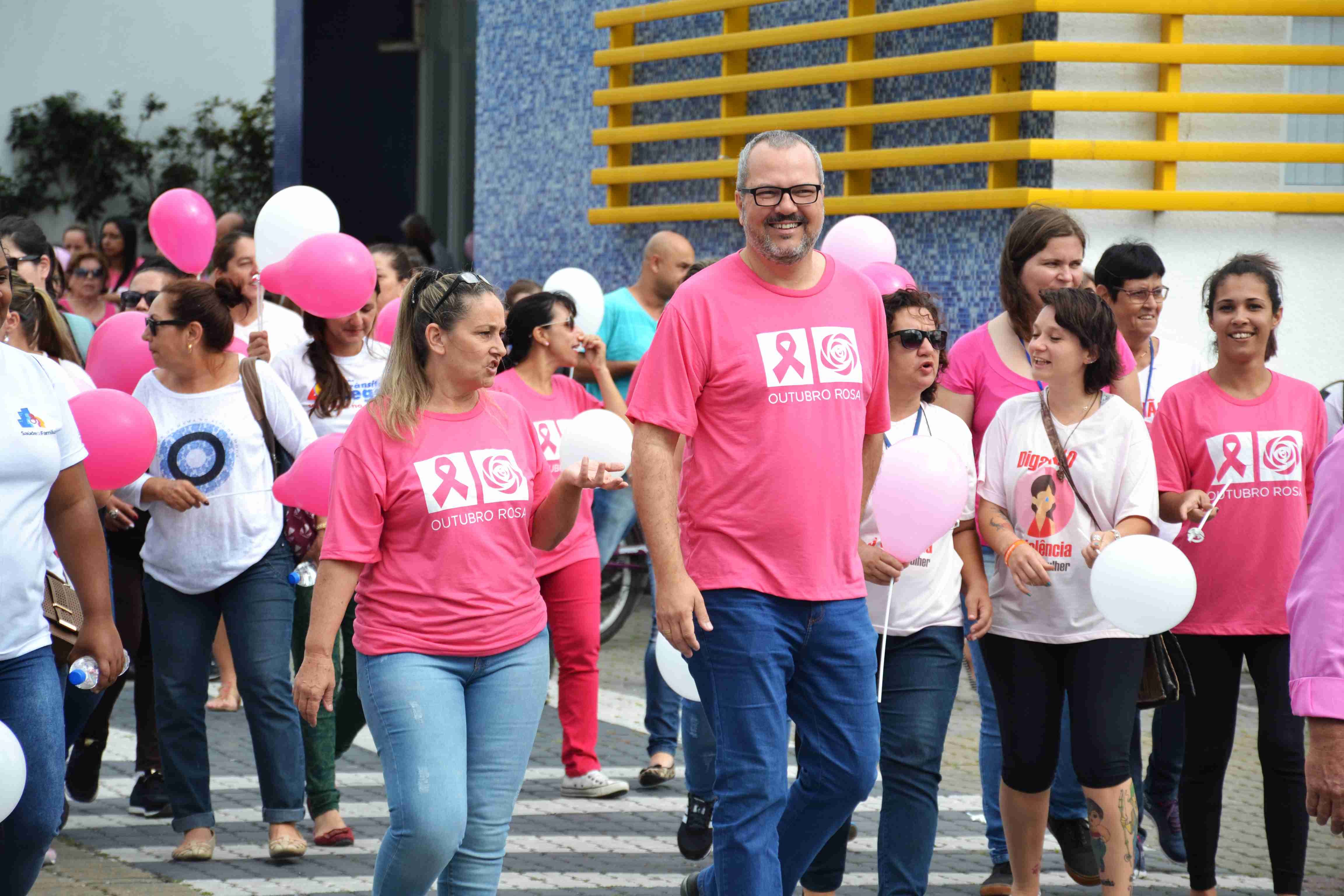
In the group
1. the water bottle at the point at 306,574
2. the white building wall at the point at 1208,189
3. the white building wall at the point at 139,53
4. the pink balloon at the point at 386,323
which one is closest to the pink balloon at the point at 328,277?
the pink balloon at the point at 386,323

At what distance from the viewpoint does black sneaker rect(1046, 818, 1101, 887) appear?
17.9 ft

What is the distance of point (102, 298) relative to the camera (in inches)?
440

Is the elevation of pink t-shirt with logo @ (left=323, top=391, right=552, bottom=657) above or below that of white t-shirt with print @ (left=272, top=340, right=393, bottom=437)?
below

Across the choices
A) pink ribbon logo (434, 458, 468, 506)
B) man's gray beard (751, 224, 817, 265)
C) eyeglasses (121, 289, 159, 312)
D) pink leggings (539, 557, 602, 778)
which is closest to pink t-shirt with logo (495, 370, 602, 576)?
pink leggings (539, 557, 602, 778)

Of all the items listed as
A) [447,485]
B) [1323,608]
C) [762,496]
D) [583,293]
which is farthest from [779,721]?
[583,293]

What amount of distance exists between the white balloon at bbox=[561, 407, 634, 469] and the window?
19.7 ft

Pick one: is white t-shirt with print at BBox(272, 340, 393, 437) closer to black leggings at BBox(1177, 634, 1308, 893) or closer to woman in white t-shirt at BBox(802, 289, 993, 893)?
woman in white t-shirt at BBox(802, 289, 993, 893)

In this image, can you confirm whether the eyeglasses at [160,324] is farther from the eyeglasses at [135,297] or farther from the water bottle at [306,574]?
the eyeglasses at [135,297]

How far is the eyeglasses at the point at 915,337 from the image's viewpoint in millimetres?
4930

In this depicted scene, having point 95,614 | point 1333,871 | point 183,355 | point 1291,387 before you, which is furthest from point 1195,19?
point 95,614

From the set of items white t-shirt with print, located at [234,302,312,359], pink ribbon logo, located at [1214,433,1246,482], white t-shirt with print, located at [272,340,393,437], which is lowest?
pink ribbon logo, located at [1214,433,1246,482]

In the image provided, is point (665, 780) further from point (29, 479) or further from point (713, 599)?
point (29, 479)

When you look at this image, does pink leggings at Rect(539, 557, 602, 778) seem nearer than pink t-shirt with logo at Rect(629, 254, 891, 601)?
No

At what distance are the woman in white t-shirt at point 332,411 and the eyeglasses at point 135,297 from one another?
2.22 m
